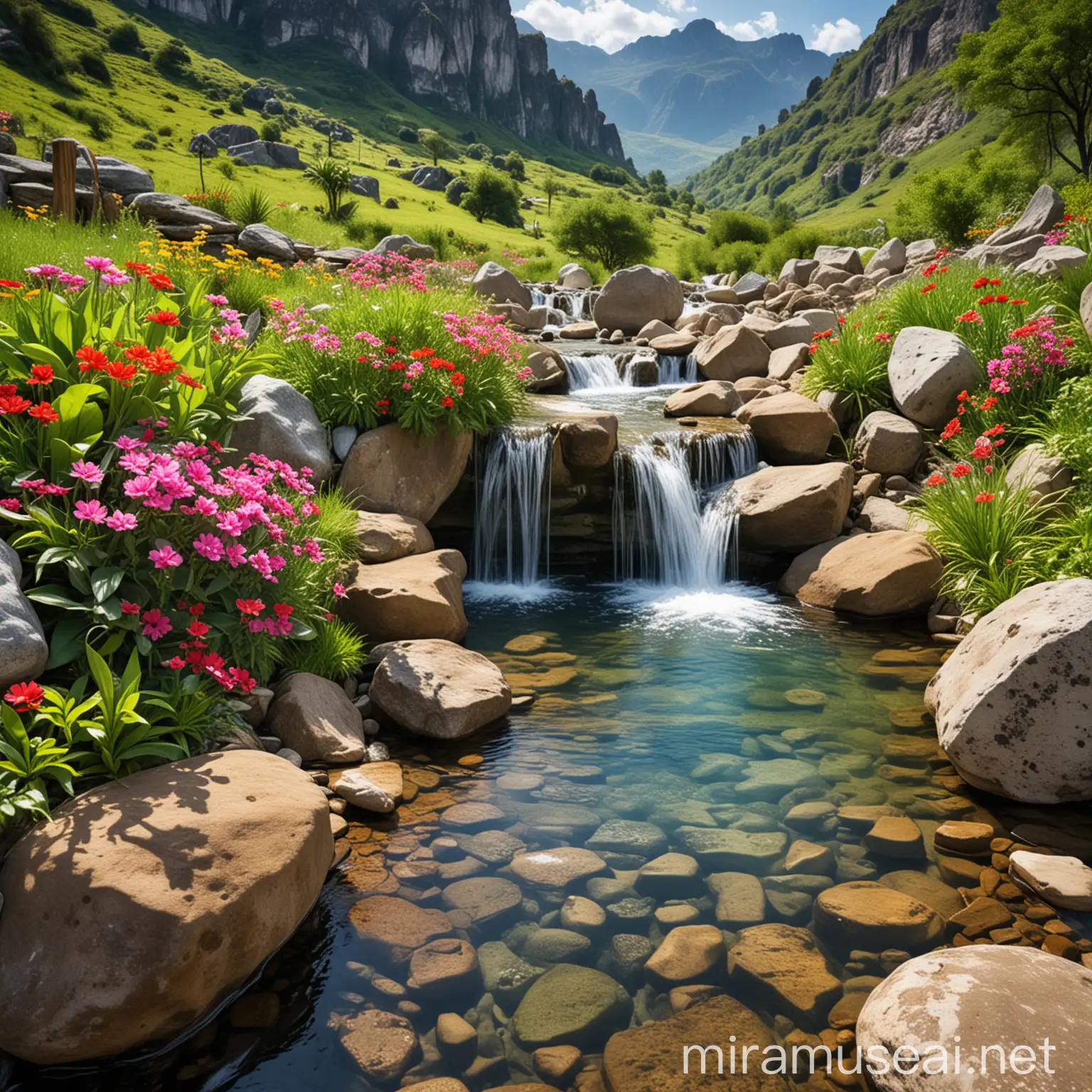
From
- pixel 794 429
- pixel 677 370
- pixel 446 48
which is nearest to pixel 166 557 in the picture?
pixel 794 429

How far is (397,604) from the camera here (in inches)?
→ 253

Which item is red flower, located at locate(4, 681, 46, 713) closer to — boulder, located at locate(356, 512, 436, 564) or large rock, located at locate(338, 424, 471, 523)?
boulder, located at locate(356, 512, 436, 564)

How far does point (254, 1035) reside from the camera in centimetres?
319

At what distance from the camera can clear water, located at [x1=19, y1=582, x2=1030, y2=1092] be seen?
3152mm

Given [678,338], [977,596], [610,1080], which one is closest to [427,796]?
[610,1080]

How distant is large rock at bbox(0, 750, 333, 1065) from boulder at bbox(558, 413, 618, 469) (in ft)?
21.7

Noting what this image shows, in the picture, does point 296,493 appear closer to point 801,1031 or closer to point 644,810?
point 644,810

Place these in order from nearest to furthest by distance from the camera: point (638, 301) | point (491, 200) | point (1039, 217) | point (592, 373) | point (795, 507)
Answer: point (795, 507)
point (592, 373)
point (1039, 217)
point (638, 301)
point (491, 200)

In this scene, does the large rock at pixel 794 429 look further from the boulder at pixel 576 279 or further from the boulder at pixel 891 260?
the boulder at pixel 576 279

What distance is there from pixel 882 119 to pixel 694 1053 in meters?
188

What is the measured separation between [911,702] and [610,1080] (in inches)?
169

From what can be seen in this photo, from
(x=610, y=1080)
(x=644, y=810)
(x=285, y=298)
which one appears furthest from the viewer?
(x=285, y=298)

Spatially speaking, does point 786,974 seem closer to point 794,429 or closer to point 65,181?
point 794,429

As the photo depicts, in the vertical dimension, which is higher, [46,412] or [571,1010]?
[46,412]
